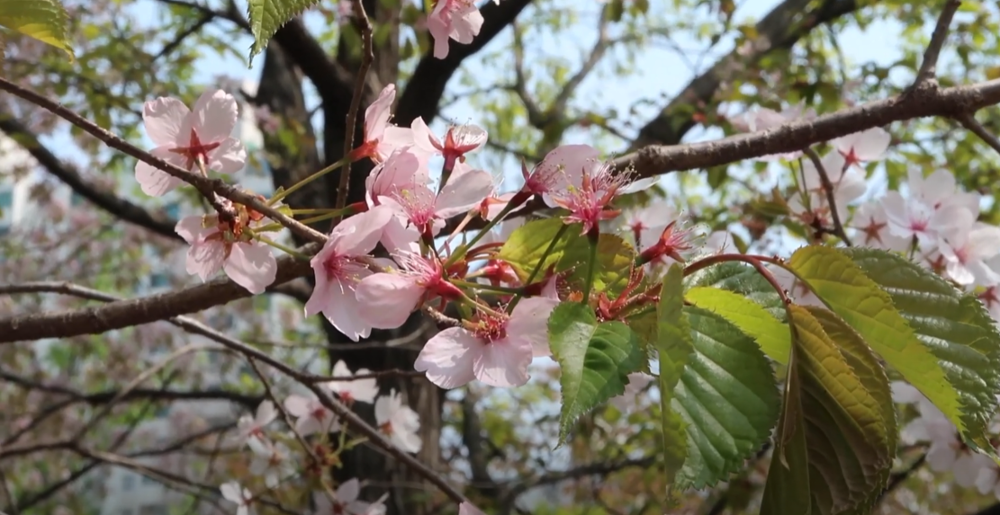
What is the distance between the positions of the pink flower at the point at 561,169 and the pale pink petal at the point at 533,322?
0.43ft

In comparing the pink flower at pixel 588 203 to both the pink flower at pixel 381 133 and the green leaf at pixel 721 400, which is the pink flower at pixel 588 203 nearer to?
the green leaf at pixel 721 400

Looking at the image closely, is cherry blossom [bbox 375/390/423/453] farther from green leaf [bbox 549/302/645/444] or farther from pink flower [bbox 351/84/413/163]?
green leaf [bbox 549/302/645/444]

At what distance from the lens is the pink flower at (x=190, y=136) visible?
0.68m

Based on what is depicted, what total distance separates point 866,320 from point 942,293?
0.10m

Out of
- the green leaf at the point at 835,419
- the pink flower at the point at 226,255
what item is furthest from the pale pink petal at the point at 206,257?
the green leaf at the point at 835,419

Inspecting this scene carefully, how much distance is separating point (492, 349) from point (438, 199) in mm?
140

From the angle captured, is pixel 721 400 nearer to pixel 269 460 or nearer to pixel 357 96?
pixel 357 96

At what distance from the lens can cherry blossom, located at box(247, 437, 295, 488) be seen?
4.82 feet

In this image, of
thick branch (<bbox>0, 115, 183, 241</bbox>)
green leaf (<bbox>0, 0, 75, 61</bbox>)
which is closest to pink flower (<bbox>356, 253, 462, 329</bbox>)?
green leaf (<bbox>0, 0, 75, 61</bbox>)

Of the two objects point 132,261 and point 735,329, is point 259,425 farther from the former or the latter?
point 132,261

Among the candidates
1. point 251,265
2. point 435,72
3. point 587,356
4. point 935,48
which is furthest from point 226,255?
point 435,72

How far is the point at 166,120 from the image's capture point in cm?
68

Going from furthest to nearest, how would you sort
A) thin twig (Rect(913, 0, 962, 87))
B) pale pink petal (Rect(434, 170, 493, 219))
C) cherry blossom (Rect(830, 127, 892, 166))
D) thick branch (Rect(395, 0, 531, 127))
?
thick branch (Rect(395, 0, 531, 127)), cherry blossom (Rect(830, 127, 892, 166)), thin twig (Rect(913, 0, 962, 87)), pale pink petal (Rect(434, 170, 493, 219))

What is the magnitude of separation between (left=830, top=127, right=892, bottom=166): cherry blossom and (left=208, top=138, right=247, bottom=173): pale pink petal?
0.90 meters
